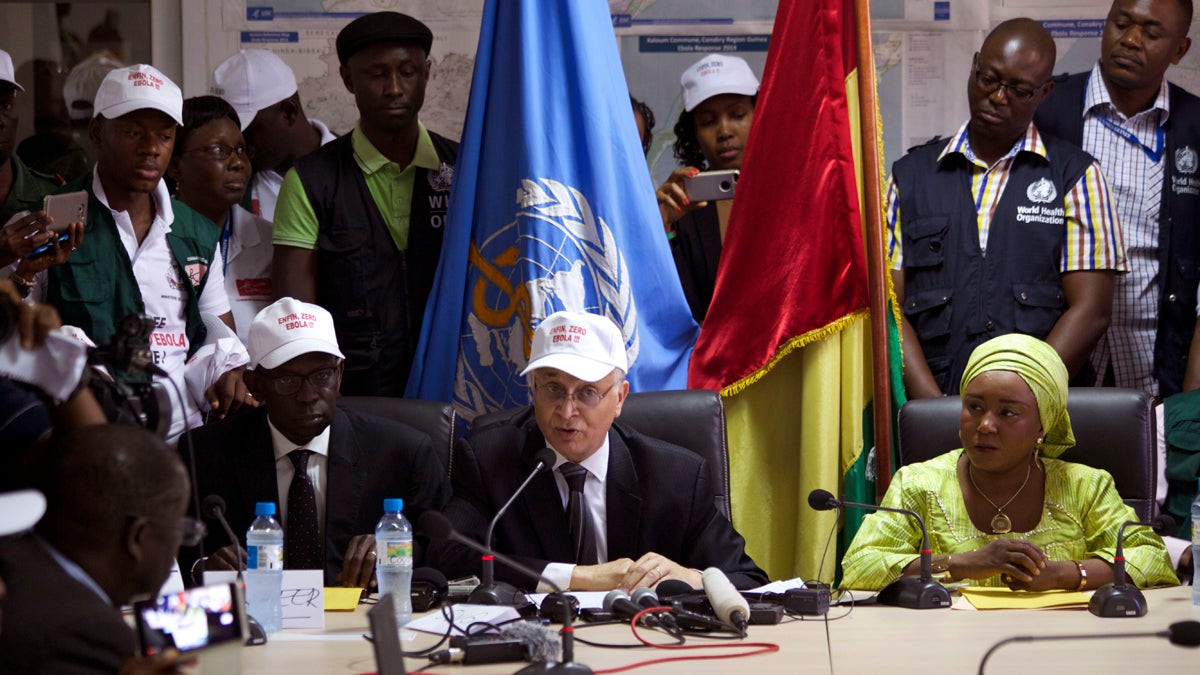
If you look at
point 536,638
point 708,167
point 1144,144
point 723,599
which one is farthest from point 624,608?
point 1144,144

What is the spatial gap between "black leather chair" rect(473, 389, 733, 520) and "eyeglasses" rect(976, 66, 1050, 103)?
1.28 metres

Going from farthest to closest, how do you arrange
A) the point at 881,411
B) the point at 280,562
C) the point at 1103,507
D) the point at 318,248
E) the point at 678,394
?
the point at 318,248 → the point at 881,411 → the point at 678,394 → the point at 1103,507 → the point at 280,562

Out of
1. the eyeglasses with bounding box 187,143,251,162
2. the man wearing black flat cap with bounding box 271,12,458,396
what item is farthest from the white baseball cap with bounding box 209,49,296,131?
the man wearing black flat cap with bounding box 271,12,458,396

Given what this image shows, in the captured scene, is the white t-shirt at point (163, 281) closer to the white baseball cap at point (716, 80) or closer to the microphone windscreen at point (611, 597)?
A: the microphone windscreen at point (611, 597)

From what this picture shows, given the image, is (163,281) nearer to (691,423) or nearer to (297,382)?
(297,382)

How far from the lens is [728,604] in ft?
8.11

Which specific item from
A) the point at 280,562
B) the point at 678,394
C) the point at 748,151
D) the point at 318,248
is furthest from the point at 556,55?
the point at 280,562

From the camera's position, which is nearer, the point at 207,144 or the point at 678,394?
the point at 678,394

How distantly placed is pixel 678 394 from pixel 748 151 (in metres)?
Answer: 0.84

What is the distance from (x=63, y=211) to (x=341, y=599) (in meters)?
1.25

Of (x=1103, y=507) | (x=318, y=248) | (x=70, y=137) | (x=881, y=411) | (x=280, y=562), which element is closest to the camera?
(x=280, y=562)

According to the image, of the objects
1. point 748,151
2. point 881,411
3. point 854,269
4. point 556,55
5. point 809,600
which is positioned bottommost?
point 809,600

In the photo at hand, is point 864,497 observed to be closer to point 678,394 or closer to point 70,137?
point 678,394

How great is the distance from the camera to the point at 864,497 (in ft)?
12.2
